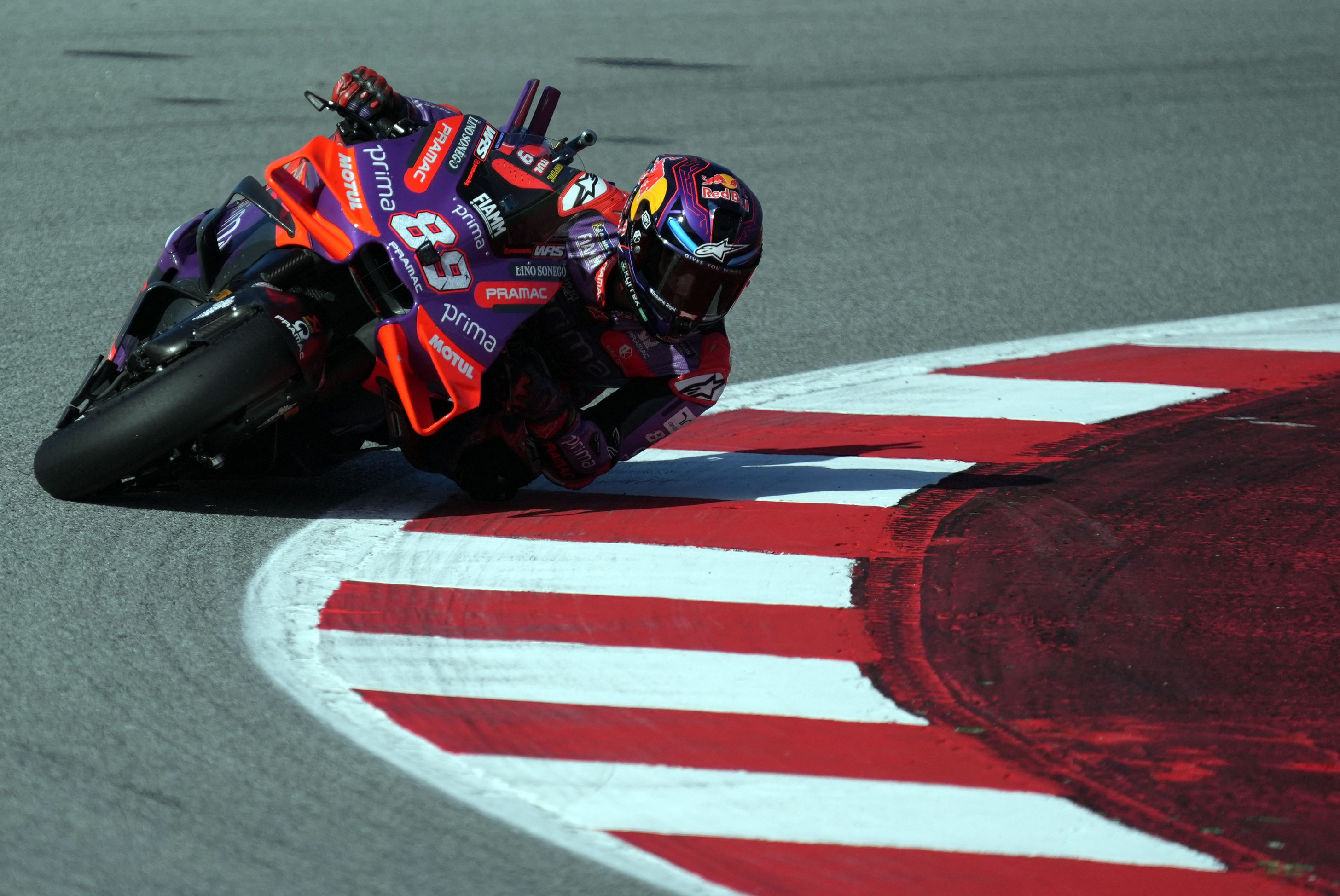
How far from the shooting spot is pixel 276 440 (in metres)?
4.93

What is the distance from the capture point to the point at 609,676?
4.04 metres

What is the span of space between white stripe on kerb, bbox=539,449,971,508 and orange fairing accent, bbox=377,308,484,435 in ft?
3.17

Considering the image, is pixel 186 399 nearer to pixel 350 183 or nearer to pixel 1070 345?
pixel 350 183

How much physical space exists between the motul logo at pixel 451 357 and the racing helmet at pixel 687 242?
56cm

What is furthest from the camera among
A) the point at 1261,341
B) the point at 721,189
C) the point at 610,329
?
the point at 1261,341

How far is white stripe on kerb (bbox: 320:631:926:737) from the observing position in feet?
12.8

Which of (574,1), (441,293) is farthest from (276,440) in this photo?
(574,1)

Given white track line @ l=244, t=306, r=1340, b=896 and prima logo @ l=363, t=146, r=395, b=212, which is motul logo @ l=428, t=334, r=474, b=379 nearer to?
prima logo @ l=363, t=146, r=395, b=212

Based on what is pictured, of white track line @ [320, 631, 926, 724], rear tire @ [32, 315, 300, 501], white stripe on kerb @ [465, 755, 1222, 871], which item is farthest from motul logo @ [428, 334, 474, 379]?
white stripe on kerb @ [465, 755, 1222, 871]

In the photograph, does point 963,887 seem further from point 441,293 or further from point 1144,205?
point 1144,205

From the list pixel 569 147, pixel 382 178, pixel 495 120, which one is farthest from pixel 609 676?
pixel 495 120

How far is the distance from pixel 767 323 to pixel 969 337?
919 millimetres

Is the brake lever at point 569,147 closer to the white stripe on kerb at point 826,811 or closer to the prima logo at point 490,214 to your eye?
the prima logo at point 490,214

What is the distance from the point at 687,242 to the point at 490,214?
579 mm
